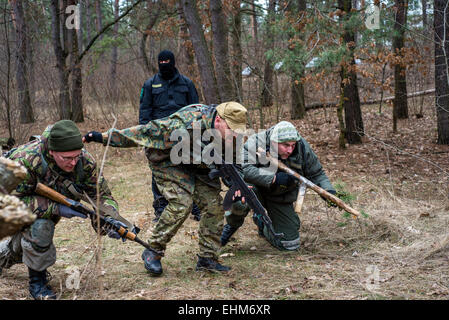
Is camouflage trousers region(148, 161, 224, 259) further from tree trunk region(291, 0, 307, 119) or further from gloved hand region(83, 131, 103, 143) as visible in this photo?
tree trunk region(291, 0, 307, 119)

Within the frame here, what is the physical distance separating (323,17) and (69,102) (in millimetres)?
6440

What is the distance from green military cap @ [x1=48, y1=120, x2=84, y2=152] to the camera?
3443 millimetres

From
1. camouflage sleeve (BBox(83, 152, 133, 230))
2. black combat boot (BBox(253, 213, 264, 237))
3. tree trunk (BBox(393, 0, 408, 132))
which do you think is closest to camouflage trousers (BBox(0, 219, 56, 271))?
camouflage sleeve (BBox(83, 152, 133, 230))

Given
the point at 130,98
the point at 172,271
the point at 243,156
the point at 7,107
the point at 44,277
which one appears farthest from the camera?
the point at 130,98

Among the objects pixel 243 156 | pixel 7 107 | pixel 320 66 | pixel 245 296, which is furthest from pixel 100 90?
pixel 245 296

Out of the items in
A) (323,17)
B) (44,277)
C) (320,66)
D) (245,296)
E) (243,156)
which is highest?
(323,17)

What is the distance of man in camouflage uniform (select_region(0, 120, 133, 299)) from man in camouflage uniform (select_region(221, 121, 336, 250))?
5.10ft

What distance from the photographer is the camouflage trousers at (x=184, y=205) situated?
4074mm

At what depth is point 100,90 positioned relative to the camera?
11.4 metres

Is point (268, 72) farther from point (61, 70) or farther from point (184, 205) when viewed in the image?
point (184, 205)

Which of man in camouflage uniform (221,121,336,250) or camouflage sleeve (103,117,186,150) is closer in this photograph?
camouflage sleeve (103,117,186,150)

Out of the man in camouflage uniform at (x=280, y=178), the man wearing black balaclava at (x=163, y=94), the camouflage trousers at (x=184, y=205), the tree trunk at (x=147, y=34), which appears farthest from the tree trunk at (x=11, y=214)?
the tree trunk at (x=147, y=34)

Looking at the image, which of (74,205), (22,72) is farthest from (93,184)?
(22,72)

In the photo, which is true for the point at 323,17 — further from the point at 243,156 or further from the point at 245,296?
the point at 245,296
